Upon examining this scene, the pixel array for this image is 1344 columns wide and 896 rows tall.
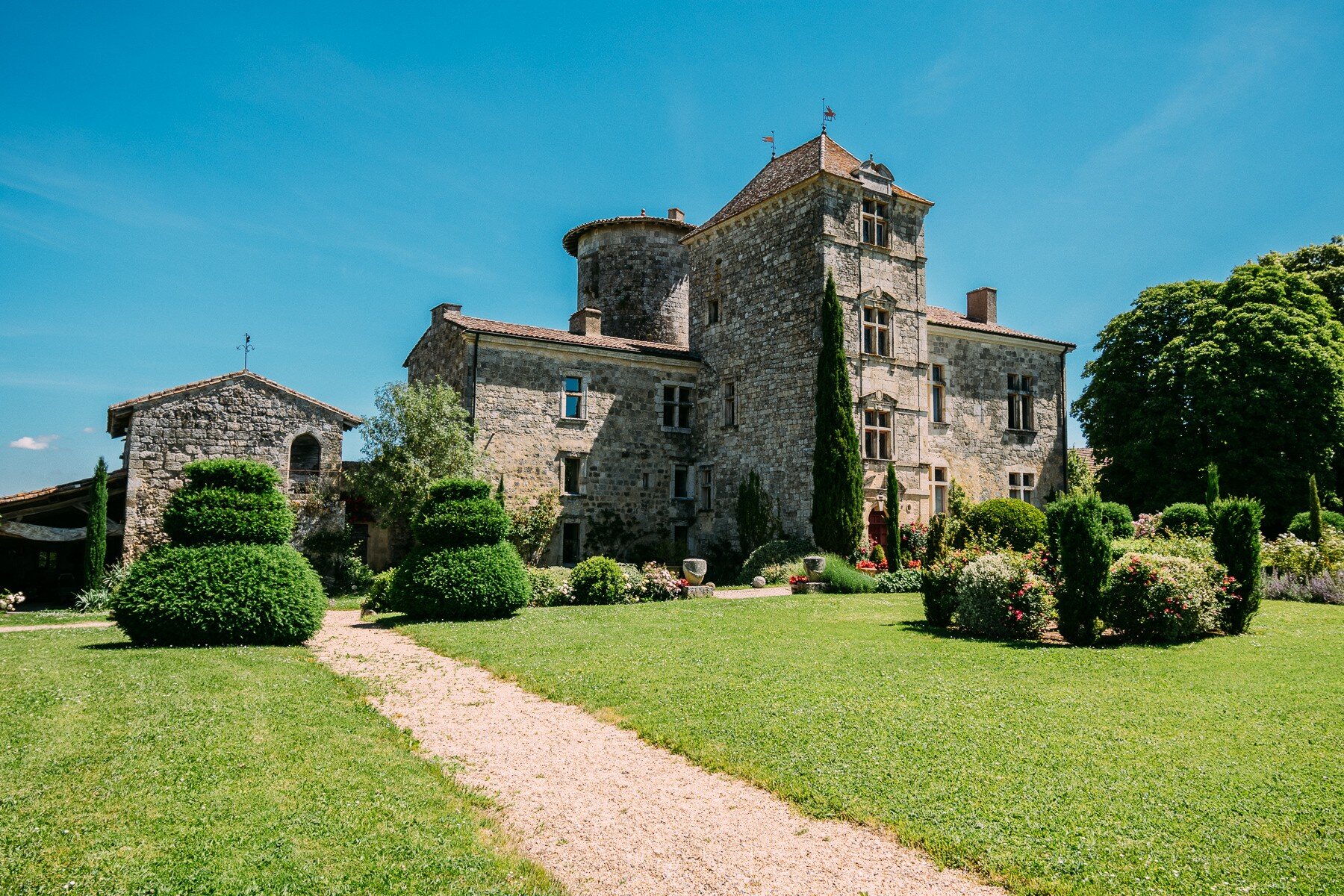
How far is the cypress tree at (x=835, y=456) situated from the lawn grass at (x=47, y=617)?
1654 centimetres

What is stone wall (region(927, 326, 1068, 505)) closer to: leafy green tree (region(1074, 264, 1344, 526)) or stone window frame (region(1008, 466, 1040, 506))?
stone window frame (region(1008, 466, 1040, 506))

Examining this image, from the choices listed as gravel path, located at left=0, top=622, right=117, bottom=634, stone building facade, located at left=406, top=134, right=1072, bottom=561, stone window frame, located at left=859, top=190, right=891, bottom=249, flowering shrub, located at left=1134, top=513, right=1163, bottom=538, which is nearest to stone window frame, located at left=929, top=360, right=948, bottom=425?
stone building facade, located at left=406, top=134, right=1072, bottom=561

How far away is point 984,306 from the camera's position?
2986 cm

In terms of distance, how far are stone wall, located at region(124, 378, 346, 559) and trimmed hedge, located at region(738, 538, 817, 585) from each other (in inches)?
440

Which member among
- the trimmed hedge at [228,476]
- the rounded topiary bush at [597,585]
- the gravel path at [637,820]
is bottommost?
the gravel path at [637,820]

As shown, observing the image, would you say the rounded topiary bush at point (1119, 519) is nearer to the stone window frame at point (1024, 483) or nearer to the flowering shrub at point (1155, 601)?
the stone window frame at point (1024, 483)

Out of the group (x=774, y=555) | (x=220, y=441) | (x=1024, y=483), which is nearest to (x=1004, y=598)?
(x=774, y=555)

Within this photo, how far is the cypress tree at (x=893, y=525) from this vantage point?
69.8 feet

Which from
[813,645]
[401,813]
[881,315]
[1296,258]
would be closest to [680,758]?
[401,813]

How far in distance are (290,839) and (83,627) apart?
1220 centimetres

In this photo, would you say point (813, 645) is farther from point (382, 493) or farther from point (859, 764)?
point (382, 493)

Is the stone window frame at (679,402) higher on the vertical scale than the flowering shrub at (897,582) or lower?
higher

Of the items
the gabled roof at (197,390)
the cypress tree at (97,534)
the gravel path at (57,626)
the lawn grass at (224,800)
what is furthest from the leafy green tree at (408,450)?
the lawn grass at (224,800)

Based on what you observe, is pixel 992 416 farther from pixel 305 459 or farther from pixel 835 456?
pixel 305 459
